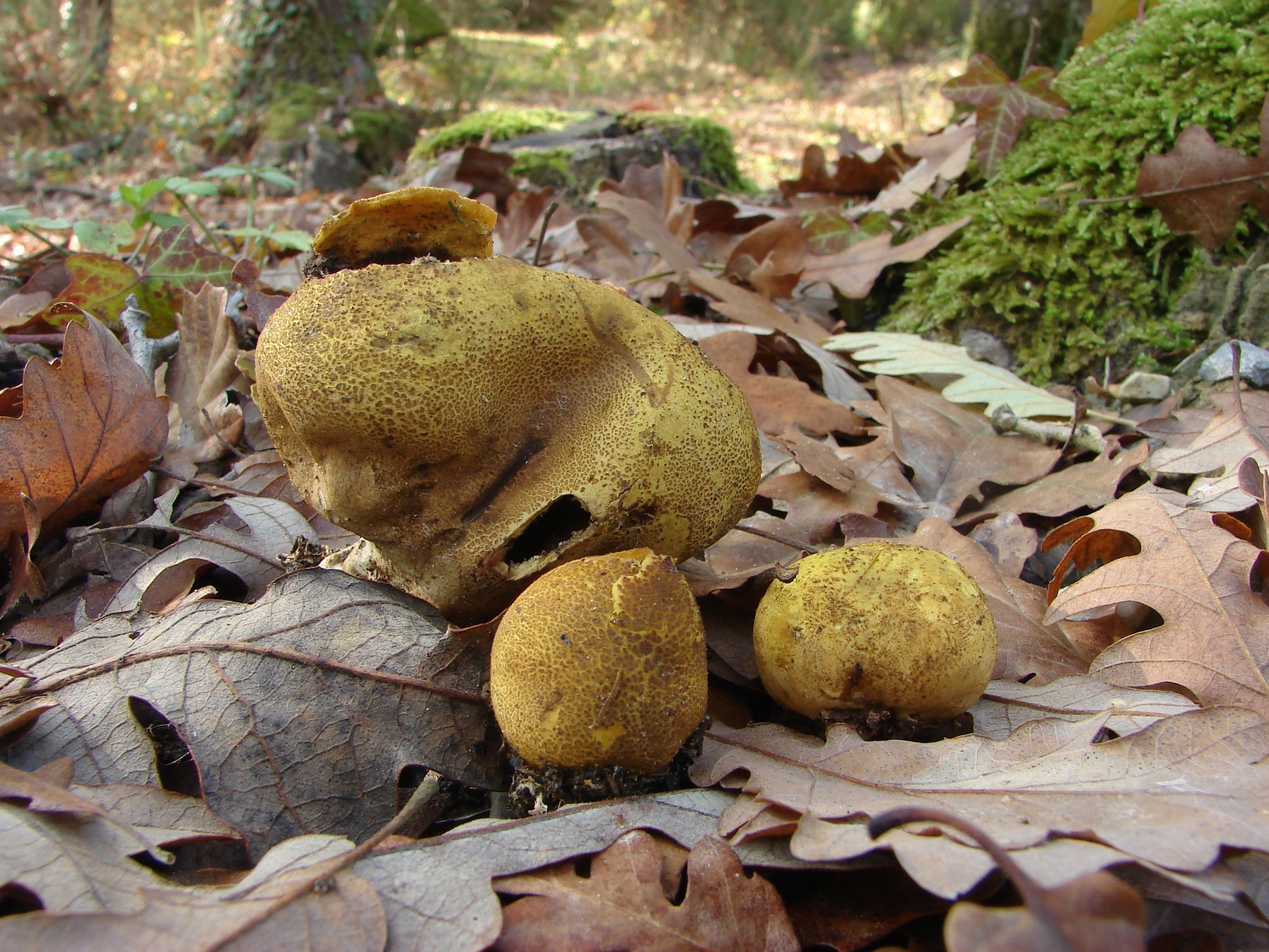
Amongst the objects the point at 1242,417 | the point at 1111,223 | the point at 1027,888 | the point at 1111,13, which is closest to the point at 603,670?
the point at 1027,888

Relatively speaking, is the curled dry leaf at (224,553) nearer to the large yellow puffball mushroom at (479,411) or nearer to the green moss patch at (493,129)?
the large yellow puffball mushroom at (479,411)

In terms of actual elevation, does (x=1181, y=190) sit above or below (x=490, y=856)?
above

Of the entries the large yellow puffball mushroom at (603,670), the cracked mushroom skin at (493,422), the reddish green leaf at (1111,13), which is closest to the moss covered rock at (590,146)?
the reddish green leaf at (1111,13)

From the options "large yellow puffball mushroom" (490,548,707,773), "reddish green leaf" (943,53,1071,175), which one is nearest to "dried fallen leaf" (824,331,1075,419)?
"reddish green leaf" (943,53,1071,175)

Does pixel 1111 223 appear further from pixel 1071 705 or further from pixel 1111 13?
pixel 1071 705

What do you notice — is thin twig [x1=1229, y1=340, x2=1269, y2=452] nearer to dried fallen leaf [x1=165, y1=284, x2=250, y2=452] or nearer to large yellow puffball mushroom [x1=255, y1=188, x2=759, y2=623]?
large yellow puffball mushroom [x1=255, y1=188, x2=759, y2=623]
